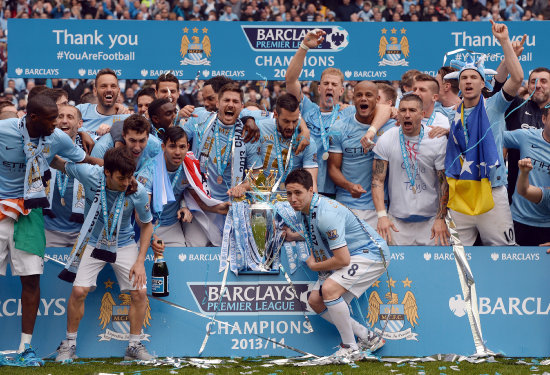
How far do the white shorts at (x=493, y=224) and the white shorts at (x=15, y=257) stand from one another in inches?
159

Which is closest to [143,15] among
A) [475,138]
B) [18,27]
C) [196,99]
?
[196,99]

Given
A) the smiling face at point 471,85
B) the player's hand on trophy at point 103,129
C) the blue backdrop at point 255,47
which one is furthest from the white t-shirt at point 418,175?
the player's hand on trophy at point 103,129

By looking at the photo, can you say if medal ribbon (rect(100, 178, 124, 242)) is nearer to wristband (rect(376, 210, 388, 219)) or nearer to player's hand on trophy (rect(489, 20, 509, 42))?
wristband (rect(376, 210, 388, 219))

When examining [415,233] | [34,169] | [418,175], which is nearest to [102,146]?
[34,169]

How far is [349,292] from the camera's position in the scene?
7438 mm

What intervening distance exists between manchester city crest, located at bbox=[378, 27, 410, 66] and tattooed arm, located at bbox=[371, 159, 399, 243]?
194 centimetres

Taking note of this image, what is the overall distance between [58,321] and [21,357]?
61 centimetres

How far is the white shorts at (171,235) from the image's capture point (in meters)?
8.22

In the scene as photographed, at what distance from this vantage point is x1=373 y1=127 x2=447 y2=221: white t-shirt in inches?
323

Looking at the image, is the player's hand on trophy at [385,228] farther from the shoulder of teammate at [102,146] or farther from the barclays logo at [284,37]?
the shoulder of teammate at [102,146]

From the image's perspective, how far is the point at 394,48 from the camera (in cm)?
982

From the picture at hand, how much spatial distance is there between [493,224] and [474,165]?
623 millimetres

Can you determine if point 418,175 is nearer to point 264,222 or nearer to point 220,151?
point 264,222

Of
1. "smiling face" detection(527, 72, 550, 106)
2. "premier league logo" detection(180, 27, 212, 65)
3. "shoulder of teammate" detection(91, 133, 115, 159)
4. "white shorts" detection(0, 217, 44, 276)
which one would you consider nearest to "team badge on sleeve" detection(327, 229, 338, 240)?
"shoulder of teammate" detection(91, 133, 115, 159)
